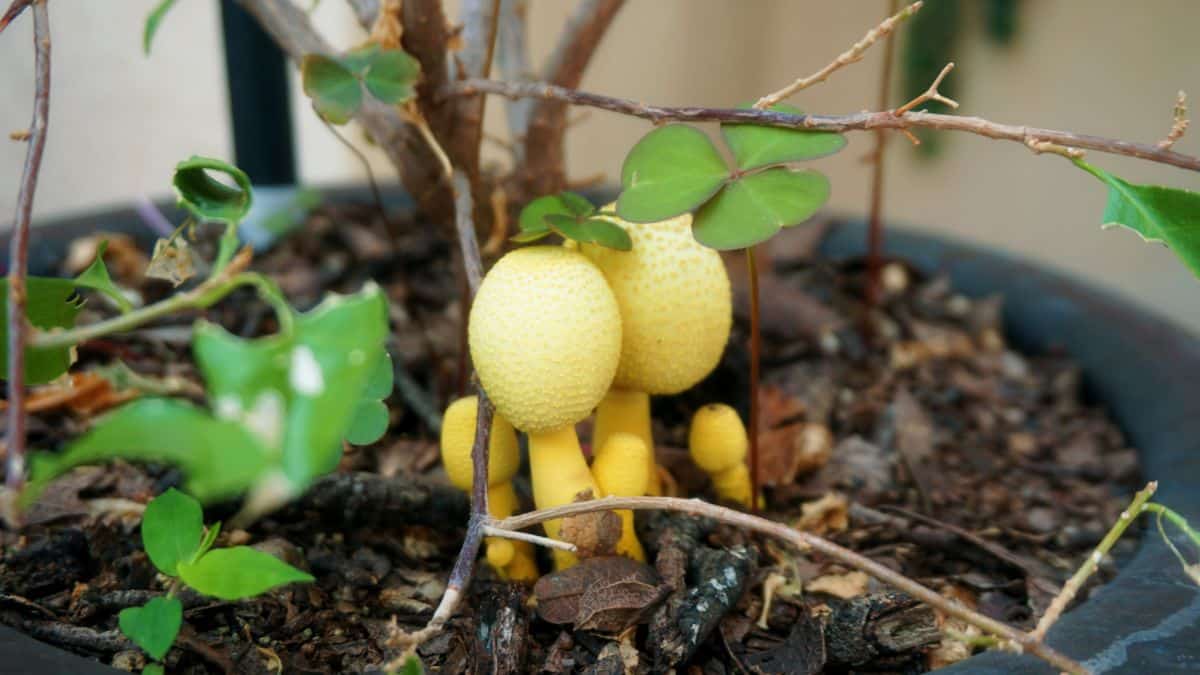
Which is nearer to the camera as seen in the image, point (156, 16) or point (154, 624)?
point (154, 624)

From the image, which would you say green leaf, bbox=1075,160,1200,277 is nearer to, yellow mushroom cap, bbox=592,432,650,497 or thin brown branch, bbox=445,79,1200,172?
thin brown branch, bbox=445,79,1200,172

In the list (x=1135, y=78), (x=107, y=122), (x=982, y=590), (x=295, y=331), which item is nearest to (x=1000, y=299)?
(x=982, y=590)

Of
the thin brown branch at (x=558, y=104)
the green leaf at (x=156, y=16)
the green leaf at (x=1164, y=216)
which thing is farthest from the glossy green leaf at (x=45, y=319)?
the green leaf at (x=1164, y=216)

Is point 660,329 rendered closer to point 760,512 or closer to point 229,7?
point 760,512

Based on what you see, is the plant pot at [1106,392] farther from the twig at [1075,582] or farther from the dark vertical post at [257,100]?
the dark vertical post at [257,100]

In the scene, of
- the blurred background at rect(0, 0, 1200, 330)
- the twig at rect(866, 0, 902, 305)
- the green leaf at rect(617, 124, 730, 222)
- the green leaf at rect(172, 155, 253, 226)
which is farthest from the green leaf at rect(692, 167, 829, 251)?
the blurred background at rect(0, 0, 1200, 330)

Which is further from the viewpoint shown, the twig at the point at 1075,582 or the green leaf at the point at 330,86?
the green leaf at the point at 330,86

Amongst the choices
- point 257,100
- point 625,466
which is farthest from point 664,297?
point 257,100

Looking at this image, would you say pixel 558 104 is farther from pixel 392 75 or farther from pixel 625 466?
pixel 625 466
